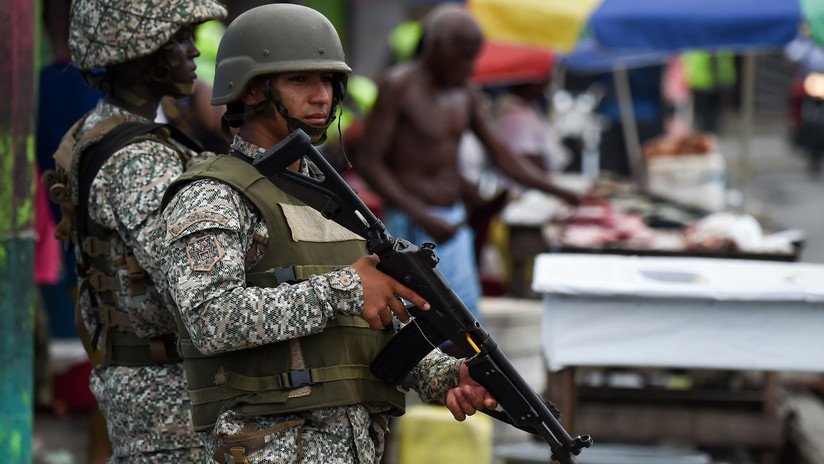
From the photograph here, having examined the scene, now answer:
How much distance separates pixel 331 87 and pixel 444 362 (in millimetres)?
765

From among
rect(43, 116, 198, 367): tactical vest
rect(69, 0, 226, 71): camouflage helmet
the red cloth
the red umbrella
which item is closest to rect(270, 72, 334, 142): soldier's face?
rect(43, 116, 198, 367): tactical vest

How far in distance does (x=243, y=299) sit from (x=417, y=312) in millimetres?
453

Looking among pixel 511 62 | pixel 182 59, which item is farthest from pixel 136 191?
pixel 511 62

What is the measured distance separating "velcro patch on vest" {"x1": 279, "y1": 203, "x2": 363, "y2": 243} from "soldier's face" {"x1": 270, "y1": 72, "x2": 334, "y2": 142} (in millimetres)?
222

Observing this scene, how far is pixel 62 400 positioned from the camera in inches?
295

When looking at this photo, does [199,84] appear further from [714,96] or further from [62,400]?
[714,96]

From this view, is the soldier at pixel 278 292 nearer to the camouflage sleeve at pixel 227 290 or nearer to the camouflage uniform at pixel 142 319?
the camouflage sleeve at pixel 227 290

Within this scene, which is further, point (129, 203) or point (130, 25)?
point (130, 25)

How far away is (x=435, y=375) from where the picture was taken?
327 cm

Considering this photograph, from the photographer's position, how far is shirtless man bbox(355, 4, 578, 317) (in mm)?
7133

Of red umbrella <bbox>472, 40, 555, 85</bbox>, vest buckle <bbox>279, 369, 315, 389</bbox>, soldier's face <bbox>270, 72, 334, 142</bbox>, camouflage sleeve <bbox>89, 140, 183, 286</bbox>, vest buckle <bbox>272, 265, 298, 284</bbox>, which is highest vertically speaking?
red umbrella <bbox>472, 40, 555, 85</bbox>

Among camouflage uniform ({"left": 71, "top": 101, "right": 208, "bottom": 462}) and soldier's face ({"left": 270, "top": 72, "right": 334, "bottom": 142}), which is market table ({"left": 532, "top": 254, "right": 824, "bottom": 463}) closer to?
camouflage uniform ({"left": 71, "top": 101, "right": 208, "bottom": 462})

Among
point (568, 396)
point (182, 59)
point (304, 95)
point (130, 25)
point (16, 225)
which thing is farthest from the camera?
point (568, 396)

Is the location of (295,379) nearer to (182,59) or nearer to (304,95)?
(304,95)
